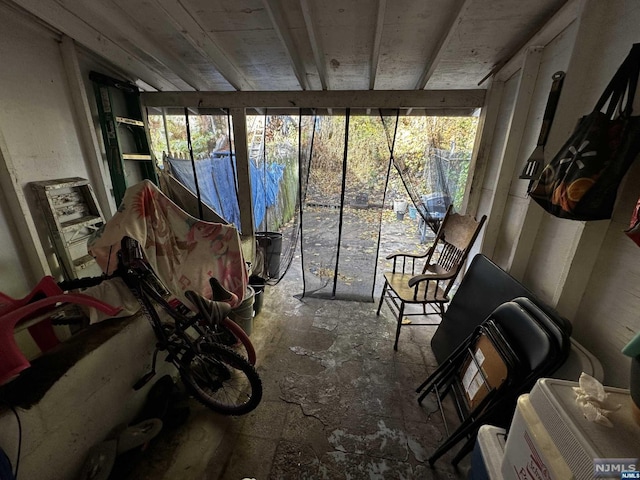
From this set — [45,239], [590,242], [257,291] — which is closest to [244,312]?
[257,291]

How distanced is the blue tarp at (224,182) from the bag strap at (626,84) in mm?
2742

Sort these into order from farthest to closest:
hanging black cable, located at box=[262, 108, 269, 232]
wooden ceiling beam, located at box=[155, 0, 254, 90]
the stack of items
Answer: hanging black cable, located at box=[262, 108, 269, 232]
wooden ceiling beam, located at box=[155, 0, 254, 90]
the stack of items

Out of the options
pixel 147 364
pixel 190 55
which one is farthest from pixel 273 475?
pixel 190 55

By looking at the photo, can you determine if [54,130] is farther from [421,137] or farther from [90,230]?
[421,137]

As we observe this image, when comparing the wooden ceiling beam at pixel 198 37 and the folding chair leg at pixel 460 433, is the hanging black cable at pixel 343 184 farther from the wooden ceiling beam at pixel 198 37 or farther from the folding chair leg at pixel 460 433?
the folding chair leg at pixel 460 433

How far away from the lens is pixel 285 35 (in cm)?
164

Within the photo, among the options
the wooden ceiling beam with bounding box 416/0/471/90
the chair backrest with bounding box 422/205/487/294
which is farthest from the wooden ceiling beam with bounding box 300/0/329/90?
the chair backrest with bounding box 422/205/487/294

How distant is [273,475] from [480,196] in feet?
8.94

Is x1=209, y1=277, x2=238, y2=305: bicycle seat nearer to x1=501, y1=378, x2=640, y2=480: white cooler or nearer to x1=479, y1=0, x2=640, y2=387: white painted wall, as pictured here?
x1=501, y1=378, x2=640, y2=480: white cooler

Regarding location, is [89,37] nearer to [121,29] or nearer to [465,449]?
[121,29]

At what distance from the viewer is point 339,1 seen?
53.2 inches

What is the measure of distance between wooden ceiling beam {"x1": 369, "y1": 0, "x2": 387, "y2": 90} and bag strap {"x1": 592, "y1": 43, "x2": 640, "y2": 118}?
1073mm

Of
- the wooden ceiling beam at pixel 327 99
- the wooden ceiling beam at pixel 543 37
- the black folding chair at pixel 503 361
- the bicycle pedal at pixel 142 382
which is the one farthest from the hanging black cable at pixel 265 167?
the black folding chair at pixel 503 361

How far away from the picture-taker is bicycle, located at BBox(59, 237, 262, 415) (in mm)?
1348
